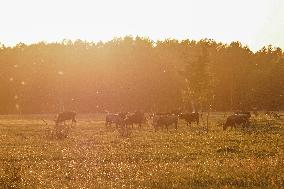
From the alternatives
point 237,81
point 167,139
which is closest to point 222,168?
point 167,139

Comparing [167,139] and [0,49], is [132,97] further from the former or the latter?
[167,139]

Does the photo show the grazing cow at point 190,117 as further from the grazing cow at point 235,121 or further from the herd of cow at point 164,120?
the grazing cow at point 235,121

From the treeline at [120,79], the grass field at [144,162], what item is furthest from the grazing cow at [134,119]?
the treeline at [120,79]

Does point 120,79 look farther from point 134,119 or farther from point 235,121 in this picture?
point 235,121

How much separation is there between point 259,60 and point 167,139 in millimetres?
79834

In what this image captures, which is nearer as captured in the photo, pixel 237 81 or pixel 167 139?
pixel 167 139

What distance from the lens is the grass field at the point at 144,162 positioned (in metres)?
16.9

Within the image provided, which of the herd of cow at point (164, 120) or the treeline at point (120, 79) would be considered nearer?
the herd of cow at point (164, 120)

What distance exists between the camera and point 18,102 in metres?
89.9

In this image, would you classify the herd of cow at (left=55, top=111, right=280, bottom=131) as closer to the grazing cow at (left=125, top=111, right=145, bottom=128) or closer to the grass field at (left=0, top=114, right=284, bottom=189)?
the grazing cow at (left=125, top=111, right=145, bottom=128)

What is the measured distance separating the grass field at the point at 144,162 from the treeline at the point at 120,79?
193ft

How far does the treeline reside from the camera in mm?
90750

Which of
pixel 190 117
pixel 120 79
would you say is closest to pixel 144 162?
pixel 190 117

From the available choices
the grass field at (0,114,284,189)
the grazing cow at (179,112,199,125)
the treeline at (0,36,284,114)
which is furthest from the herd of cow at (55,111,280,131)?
the treeline at (0,36,284,114)
